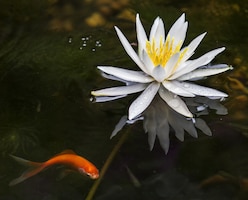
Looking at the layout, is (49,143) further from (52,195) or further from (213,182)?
(213,182)

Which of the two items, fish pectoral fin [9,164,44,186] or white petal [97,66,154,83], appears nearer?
fish pectoral fin [9,164,44,186]

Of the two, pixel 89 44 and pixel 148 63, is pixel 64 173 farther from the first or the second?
pixel 89 44

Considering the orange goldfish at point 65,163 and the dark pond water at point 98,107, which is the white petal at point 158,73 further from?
the orange goldfish at point 65,163

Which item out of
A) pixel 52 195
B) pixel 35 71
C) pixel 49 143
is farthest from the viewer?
pixel 35 71

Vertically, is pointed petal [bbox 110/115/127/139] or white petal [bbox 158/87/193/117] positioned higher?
white petal [bbox 158/87/193/117]

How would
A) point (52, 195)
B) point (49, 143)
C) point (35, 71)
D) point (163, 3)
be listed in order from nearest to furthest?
1. point (52, 195)
2. point (49, 143)
3. point (35, 71)
4. point (163, 3)

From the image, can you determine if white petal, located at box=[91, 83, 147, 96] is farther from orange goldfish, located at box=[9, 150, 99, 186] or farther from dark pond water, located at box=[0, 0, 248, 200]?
orange goldfish, located at box=[9, 150, 99, 186]

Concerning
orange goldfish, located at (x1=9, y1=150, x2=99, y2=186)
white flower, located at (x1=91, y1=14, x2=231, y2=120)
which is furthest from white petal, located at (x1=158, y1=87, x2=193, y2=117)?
orange goldfish, located at (x1=9, y1=150, x2=99, y2=186)

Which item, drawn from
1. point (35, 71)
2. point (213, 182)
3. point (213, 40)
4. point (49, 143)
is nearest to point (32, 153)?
point (49, 143)

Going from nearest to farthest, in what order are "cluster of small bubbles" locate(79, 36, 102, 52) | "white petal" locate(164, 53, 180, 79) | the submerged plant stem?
the submerged plant stem
"white petal" locate(164, 53, 180, 79)
"cluster of small bubbles" locate(79, 36, 102, 52)
